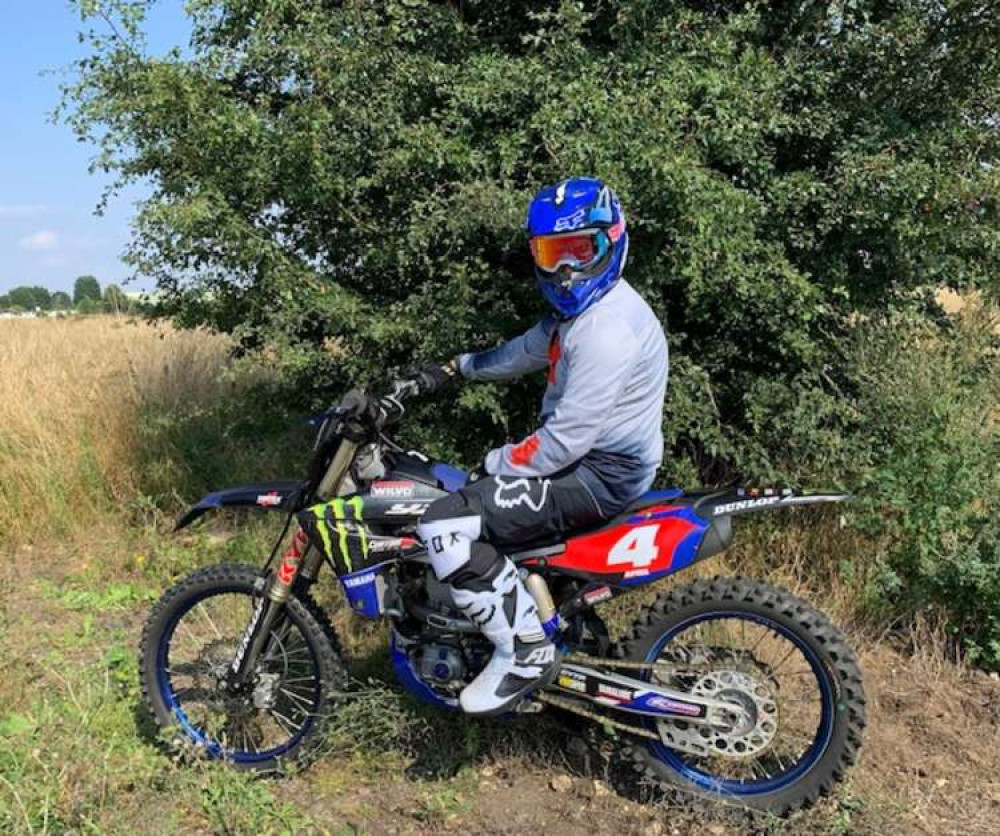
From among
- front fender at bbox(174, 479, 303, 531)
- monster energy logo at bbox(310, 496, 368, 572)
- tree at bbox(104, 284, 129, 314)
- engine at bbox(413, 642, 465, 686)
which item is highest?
tree at bbox(104, 284, 129, 314)

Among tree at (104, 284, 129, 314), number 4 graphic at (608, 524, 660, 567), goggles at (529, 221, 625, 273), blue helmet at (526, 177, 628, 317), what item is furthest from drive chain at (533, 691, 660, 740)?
tree at (104, 284, 129, 314)

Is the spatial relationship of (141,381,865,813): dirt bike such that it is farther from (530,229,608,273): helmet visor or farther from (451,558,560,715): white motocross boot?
(530,229,608,273): helmet visor

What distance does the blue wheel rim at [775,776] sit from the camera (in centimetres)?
335

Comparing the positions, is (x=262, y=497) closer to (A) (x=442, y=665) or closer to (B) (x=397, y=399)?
(B) (x=397, y=399)

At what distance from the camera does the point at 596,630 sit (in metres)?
3.69

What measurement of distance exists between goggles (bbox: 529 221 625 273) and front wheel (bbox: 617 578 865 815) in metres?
1.29

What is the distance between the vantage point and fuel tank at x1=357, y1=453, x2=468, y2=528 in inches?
138

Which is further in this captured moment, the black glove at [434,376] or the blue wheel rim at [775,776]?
the black glove at [434,376]

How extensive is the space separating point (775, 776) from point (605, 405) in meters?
1.62

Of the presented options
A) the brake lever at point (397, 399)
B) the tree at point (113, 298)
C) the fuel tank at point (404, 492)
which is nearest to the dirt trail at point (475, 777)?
the fuel tank at point (404, 492)

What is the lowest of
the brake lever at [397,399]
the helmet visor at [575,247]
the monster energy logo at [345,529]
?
the monster energy logo at [345,529]

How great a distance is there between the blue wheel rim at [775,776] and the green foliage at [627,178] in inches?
57.1

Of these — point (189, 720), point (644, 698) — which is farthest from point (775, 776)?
point (189, 720)

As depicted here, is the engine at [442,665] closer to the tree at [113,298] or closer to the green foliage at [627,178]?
the green foliage at [627,178]
